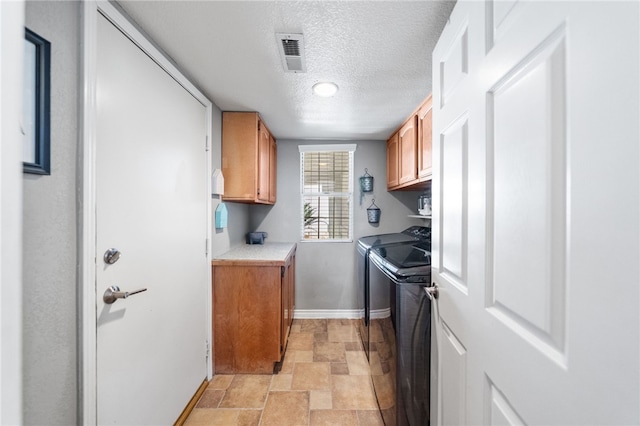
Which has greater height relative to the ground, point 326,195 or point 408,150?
point 408,150

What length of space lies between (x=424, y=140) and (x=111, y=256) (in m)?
2.06

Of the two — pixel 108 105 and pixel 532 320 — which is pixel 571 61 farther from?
pixel 108 105

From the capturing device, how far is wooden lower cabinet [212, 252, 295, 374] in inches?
81.4

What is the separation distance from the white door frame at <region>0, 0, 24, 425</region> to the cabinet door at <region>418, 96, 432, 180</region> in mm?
1924

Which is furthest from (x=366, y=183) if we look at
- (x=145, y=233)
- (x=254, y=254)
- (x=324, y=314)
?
(x=145, y=233)

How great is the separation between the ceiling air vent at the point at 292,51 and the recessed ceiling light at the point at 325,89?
0.74ft

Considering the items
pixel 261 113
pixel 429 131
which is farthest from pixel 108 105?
pixel 429 131

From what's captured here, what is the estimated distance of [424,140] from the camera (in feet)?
6.40

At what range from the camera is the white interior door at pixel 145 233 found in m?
1.04

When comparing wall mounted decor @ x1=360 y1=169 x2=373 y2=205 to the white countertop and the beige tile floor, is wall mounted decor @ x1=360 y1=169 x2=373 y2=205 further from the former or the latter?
the beige tile floor

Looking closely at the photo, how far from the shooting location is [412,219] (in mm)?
3193

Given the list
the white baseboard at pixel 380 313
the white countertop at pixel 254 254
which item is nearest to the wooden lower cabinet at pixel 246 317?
the white countertop at pixel 254 254

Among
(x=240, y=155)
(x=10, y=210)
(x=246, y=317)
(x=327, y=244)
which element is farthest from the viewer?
(x=327, y=244)

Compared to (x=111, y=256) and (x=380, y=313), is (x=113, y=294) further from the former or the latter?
(x=380, y=313)
